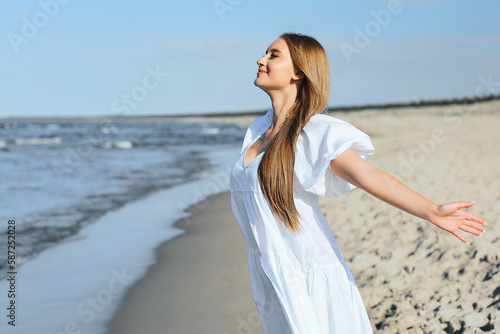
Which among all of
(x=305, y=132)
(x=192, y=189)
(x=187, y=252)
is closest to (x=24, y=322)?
(x=187, y=252)

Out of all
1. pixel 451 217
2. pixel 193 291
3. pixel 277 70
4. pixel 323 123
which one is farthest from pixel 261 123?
pixel 193 291

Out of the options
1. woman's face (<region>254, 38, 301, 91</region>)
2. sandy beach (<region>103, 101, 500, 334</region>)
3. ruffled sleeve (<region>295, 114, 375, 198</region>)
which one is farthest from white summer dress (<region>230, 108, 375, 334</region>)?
sandy beach (<region>103, 101, 500, 334</region>)

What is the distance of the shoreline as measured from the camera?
3932 mm

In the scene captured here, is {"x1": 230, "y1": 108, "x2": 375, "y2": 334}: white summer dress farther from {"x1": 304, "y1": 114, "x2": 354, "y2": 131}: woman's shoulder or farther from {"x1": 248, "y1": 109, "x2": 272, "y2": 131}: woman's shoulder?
{"x1": 248, "y1": 109, "x2": 272, "y2": 131}: woman's shoulder

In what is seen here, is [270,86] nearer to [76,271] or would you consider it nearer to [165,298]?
[165,298]

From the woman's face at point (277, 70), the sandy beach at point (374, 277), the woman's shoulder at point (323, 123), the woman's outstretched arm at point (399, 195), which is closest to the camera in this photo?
the woman's outstretched arm at point (399, 195)

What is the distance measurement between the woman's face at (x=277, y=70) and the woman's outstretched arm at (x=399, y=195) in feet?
1.21

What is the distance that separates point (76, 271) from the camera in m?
5.29

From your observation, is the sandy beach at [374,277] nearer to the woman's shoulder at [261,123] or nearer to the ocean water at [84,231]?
the ocean water at [84,231]

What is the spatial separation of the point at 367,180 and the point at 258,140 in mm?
499

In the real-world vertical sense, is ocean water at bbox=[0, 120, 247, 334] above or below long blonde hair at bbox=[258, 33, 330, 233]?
below

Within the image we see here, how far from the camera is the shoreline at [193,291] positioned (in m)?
3.93

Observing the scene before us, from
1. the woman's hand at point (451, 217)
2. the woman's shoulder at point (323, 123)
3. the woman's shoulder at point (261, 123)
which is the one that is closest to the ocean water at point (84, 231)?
the woman's shoulder at point (261, 123)

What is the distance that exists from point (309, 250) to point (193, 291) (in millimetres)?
3073
